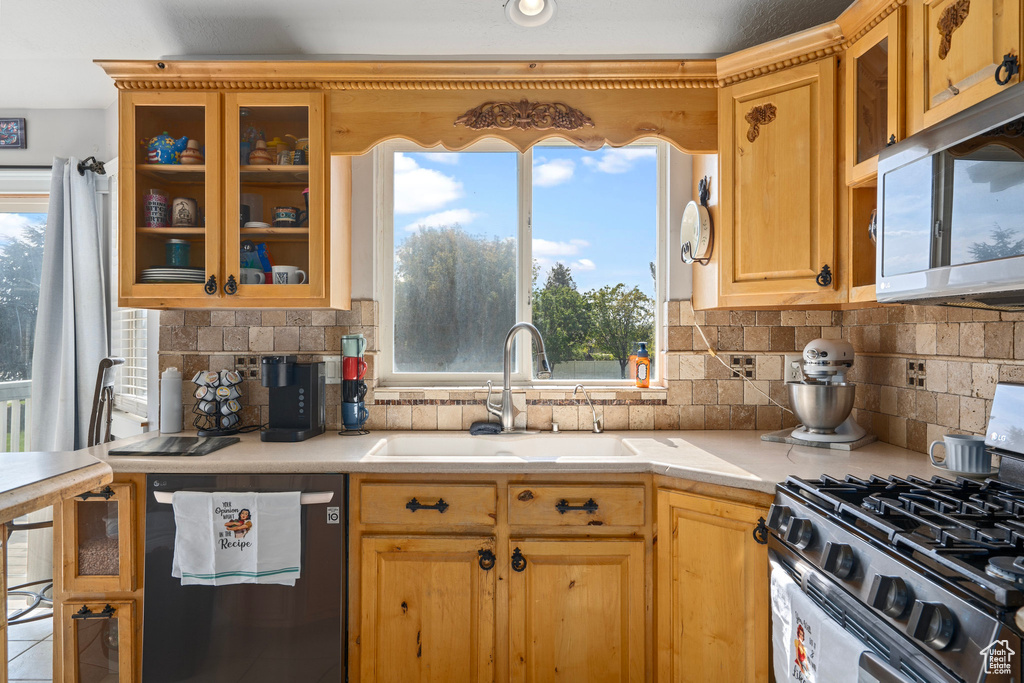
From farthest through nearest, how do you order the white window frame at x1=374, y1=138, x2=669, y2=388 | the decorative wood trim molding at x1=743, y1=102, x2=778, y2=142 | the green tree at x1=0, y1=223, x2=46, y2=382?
1. the green tree at x1=0, y1=223, x2=46, y2=382
2. the white window frame at x1=374, y1=138, x2=669, y2=388
3. the decorative wood trim molding at x1=743, y1=102, x2=778, y2=142

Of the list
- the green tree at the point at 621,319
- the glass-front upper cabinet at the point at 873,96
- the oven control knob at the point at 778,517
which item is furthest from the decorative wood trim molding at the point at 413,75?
the oven control knob at the point at 778,517

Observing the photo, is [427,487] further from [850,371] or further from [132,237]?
[850,371]

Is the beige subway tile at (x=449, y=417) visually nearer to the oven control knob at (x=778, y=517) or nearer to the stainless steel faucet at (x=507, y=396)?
the stainless steel faucet at (x=507, y=396)

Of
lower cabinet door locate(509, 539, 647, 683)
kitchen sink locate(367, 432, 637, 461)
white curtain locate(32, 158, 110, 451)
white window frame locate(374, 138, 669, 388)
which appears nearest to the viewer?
lower cabinet door locate(509, 539, 647, 683)

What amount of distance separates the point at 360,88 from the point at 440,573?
5.96ft

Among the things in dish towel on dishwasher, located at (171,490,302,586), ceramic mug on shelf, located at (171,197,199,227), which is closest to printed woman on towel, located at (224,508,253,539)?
dish towel on dishwasher, located at (171,490,302,586)

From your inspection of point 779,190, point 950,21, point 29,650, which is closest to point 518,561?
point 779,190

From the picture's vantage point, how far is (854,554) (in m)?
1.16

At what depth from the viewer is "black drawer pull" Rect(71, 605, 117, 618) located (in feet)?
6.01

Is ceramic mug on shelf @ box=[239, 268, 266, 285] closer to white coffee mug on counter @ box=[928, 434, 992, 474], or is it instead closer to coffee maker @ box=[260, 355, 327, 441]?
coffee maker @ box=[260, 355, 327, 441]

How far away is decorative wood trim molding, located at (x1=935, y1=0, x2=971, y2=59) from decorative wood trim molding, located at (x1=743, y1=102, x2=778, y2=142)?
1.82ft

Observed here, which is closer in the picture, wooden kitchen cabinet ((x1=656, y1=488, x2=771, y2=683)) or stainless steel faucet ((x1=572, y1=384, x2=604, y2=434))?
wooden kitchen cabinet ((x1=656, y1=488, x2=771, y2=683))

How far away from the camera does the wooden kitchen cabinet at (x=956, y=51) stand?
1257 mm

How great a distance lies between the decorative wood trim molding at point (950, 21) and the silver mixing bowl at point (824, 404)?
1.05 m
